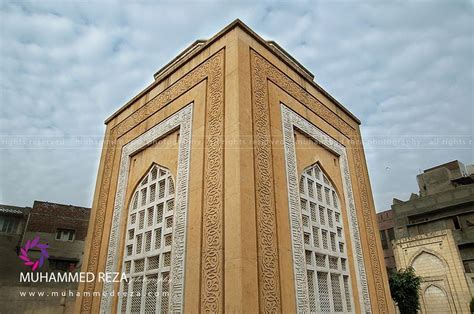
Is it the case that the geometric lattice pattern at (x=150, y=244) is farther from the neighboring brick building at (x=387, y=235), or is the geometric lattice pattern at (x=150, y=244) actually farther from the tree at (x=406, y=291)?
the neighboring brick building at (x=387, y=235)

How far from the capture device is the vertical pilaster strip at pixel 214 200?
13.1 ft

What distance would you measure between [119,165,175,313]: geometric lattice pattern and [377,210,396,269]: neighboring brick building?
2600 cm

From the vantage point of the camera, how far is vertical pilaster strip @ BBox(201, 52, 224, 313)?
3.99m

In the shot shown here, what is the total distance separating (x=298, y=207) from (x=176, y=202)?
6.47 ft

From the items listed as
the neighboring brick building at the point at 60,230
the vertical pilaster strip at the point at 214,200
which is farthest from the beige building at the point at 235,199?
the neighboring brick building at the point at 60,230

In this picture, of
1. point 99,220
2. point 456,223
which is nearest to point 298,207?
point 99,220

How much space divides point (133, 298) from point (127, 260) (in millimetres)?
743

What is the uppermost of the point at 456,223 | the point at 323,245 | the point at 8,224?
the point at 456,223

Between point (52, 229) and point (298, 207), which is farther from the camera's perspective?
A: point (52, 229)

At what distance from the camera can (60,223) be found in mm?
17188

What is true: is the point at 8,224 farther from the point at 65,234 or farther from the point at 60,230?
the point at 65,234

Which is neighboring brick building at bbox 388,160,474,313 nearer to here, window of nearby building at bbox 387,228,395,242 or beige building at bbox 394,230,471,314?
beige building at bbox 394,230,471,314

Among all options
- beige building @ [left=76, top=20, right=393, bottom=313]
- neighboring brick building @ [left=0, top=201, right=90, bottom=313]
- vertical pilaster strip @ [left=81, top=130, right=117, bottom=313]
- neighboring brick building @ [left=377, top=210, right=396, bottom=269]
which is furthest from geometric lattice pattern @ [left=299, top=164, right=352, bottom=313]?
neighboring brick building @ [left=377, top=210, right=396, bottom=269]

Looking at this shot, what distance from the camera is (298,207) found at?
517cm
